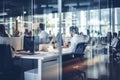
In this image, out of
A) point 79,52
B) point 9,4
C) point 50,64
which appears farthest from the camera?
point 9,4

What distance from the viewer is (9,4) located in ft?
18.7

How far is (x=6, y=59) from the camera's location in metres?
4.62

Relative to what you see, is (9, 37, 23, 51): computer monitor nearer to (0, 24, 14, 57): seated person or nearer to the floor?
(0, 24, 14, 57): seated person

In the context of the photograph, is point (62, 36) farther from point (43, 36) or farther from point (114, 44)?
point (114, 44)

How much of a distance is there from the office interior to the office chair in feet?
0.10

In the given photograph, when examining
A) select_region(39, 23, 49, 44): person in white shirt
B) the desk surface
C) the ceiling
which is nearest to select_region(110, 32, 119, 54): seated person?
the ceiling

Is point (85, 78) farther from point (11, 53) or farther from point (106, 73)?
point (11, 53)

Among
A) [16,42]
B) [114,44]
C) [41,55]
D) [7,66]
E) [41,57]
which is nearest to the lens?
[41,57]

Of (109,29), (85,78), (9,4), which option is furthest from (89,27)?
(9,4)

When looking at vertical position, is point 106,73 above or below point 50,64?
below

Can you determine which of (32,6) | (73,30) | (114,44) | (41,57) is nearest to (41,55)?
(41,57)

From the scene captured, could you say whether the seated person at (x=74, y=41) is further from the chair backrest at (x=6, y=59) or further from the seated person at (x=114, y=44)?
the seated person at (x=114, y=44)

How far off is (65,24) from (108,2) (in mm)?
2404

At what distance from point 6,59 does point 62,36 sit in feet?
3.33
